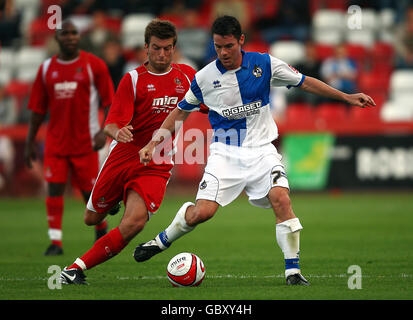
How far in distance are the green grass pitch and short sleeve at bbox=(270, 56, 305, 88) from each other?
1.75 m

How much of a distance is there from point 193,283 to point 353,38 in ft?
47.8

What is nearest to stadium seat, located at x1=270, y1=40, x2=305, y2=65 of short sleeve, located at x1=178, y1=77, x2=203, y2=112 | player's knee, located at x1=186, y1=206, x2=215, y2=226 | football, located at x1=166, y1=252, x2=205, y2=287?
short sleeve, located at x1=178, y1=77, x2=203, y2=112

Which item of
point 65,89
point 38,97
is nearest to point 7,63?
point 38,97

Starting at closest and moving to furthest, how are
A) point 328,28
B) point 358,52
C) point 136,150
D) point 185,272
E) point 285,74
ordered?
point 185,272
point 285,74
point 136,150
point 358,52
point 328,28

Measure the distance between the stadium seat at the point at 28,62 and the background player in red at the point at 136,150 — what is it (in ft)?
46.2

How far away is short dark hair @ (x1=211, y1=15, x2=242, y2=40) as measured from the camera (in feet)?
22.0

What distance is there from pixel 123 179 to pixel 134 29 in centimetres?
→ 1415

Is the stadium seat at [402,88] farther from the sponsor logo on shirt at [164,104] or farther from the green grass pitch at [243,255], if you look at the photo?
the sponsor logo on shirt at [164,104]

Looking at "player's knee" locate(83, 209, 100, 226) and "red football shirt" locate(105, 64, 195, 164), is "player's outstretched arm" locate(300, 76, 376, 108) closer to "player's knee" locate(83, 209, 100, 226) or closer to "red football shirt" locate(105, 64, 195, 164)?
"red football shirt" locate(105, 64, 195, 164)

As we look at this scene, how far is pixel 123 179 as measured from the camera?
290 inches

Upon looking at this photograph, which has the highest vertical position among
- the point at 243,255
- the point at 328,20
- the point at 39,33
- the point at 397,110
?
the point at 39,33

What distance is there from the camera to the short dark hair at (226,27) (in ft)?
22.0

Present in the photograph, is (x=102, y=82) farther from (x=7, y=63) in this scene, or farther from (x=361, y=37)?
(x=7, y=63)

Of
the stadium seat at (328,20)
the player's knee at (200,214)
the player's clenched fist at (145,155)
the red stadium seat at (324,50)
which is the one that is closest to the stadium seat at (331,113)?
the red stadium seat at (324,50)
